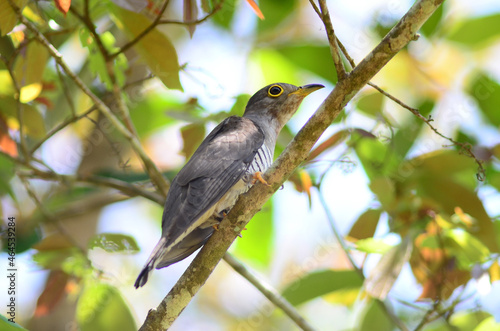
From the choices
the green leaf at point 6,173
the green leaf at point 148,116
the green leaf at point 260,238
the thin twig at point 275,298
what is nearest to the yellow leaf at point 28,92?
the green leaf at point 6,173

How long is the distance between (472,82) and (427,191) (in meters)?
1.00

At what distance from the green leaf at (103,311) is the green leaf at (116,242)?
1.30 ft

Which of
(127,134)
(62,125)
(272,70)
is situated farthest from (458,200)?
(62,125)

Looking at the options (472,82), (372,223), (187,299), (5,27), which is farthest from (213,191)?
(472,82)

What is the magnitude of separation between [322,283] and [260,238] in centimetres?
137

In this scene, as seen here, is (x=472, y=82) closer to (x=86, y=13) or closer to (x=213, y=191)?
(x=213, y=191)

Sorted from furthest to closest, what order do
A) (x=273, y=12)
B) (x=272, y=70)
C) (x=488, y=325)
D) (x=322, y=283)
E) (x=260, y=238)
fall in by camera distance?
(x=272, y=70) < (x=260, y=238) < (x=273, y=12) < (x=322, y=283) < (x=488, y=325)

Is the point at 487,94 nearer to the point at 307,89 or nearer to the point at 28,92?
the point at 307,89

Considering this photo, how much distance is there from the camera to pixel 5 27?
3.14 meters

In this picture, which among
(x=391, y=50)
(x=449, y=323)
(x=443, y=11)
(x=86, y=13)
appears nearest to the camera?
(x=391, y=50)

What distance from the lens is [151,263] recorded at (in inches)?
128

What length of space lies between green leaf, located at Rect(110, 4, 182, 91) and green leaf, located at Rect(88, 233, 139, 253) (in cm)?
112

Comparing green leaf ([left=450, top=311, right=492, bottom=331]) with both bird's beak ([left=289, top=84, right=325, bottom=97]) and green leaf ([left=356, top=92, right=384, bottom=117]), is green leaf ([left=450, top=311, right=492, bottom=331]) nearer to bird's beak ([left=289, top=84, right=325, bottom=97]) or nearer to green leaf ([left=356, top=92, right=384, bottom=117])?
green leaf ([left=356, top=92, right=384, bottom=117])

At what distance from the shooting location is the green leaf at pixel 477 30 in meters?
4.73
